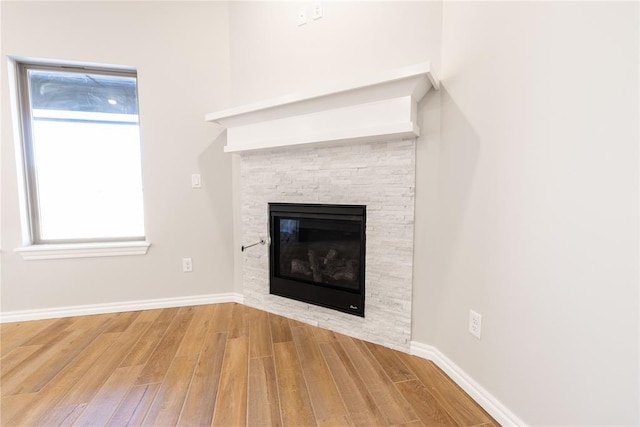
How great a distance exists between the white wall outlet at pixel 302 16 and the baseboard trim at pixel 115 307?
2.25m

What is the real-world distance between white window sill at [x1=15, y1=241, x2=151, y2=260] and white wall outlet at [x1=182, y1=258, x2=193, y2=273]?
31 centimetres

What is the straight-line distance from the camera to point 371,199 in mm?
1761

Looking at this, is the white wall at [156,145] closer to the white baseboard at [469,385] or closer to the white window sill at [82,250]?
the white window sill at [82,250]

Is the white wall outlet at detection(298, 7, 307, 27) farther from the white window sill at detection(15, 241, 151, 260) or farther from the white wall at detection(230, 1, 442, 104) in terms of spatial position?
the white window sill at detection(15, 241, 151, 260)

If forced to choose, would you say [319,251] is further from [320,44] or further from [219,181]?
[320,44]

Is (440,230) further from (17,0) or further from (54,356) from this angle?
(17,0)

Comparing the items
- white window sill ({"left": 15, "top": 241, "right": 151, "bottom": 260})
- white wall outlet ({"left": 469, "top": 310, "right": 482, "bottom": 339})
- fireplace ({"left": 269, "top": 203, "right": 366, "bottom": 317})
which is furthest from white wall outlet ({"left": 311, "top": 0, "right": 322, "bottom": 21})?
white window sill ({"left": 15, "top": 241, "right": 151, "bottom": 260})

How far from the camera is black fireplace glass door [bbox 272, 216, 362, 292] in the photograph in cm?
188

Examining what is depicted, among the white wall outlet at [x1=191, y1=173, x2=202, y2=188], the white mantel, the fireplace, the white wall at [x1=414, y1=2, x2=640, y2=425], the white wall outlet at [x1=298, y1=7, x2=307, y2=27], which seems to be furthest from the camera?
the white wall outlet at [x1=191, y1=173, x2=202, y2=188]

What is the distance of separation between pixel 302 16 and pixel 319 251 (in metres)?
1.70

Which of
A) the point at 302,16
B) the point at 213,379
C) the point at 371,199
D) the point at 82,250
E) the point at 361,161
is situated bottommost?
the point at 213,379

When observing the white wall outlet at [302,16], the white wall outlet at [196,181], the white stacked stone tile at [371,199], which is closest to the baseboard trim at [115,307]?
the white stacked stone tile at [371,199]

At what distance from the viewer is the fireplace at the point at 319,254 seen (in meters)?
1.84

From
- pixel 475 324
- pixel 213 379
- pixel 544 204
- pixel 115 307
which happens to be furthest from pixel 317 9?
pixel 115 307
